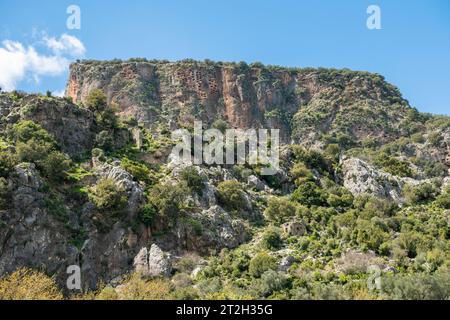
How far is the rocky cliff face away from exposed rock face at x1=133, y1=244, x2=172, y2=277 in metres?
75.5

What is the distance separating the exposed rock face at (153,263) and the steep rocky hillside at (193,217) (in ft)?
0.49

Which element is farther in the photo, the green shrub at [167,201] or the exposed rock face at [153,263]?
the green shrub at [167,201]

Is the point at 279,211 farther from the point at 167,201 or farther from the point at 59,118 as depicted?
the point at 59,118

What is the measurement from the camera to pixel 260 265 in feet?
149

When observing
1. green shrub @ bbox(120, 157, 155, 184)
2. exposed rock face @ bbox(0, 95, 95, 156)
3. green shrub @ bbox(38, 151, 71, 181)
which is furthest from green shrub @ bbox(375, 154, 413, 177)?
green shrub @ bbox(38, 151, 71, 181)

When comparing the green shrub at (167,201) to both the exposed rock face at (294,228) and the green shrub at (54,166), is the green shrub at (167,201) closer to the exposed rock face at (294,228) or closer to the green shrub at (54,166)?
the green shrub at (54,166)

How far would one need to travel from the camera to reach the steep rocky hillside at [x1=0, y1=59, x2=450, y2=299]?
139 feet

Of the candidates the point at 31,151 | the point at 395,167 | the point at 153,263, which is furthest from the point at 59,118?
the point at 395,167

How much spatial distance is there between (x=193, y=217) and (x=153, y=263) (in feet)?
35.5

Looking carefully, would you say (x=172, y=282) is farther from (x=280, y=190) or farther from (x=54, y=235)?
(x=280, y=190)

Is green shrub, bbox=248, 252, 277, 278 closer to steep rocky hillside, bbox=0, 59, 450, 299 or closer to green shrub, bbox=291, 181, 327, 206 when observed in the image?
steep rocky hillside, bbox=0, 59, 450, 299

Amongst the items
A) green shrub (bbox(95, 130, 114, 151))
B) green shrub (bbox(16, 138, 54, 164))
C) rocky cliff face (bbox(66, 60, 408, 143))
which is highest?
rocky cliff face (bbox(66, 60, 408, 143))

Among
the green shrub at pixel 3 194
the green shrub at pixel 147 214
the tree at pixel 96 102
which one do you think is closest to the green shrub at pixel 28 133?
the green shrub at pixel 3 194

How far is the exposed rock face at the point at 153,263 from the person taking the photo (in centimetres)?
4553
